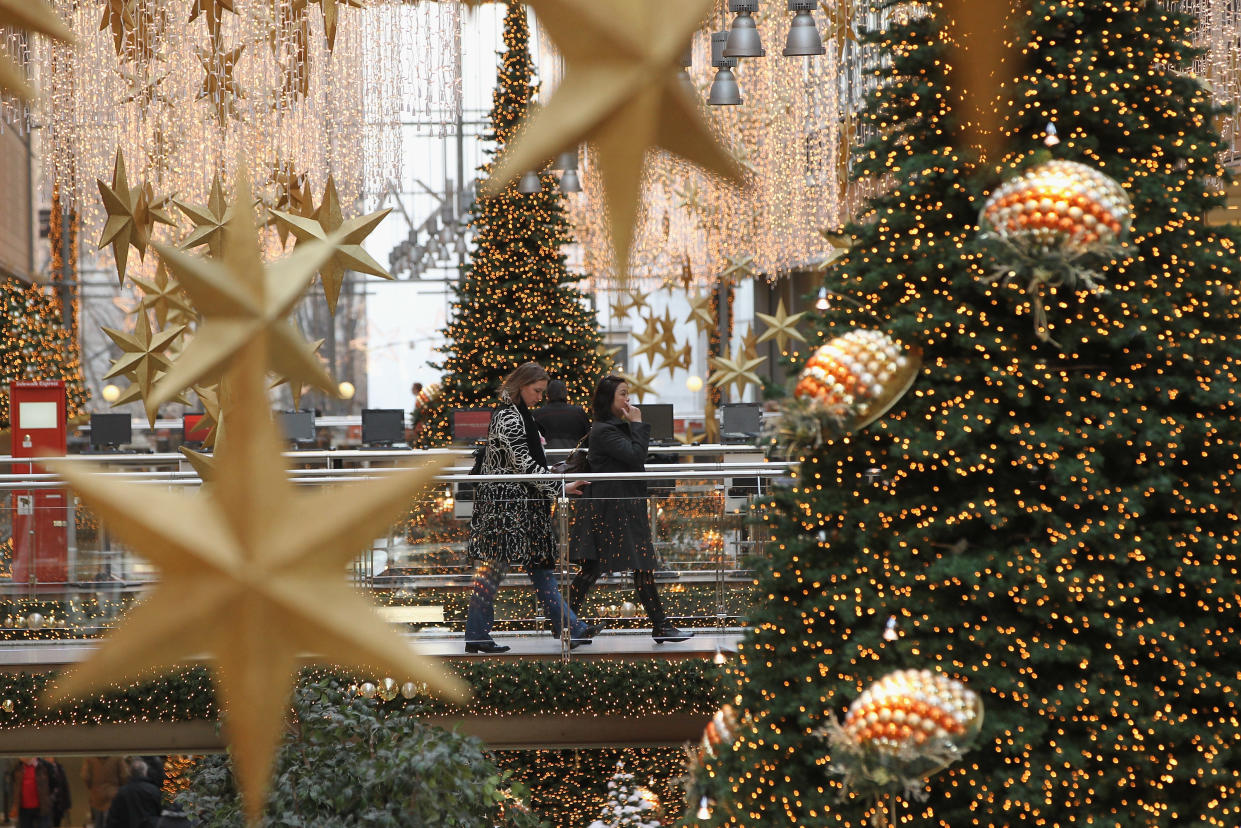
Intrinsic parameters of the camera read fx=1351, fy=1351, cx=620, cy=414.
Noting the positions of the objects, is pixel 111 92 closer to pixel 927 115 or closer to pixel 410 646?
pixel 927 115

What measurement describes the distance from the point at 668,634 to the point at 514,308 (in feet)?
21.4

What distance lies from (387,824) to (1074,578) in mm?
2805

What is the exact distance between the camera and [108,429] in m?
14.5

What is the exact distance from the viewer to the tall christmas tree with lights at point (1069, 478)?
322 centimetres

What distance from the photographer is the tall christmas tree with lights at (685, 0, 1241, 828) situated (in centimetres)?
322

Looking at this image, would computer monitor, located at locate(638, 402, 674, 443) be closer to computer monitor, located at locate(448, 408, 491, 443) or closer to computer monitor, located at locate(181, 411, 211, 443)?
computer monitor, located at locate(448, 408, 491, 443)

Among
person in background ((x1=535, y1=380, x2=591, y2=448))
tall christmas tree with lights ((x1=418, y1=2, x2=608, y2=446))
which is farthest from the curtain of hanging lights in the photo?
person in background ((x1=535, y1=380, x2=591, y2=448))

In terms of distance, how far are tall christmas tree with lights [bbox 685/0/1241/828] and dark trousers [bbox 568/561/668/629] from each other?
13.5ft

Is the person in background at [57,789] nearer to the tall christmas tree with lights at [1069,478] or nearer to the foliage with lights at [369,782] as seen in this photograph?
the foliage with lights at [369,782]

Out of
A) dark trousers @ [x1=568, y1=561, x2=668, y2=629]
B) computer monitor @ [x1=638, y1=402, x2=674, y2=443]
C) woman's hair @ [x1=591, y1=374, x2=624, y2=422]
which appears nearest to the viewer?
woman's hair @ [x1=591, y1=374, x2=624, y2=422]

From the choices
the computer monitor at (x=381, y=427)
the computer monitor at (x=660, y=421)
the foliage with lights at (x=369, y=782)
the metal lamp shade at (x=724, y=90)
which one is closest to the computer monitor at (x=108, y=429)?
the computer monitor at (x=381, y=427)

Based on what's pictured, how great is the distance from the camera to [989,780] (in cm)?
324

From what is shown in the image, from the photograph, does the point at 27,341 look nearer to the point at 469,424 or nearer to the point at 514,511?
the point at 469,424

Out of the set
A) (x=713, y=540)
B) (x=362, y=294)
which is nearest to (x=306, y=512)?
(x=713, y=540)
